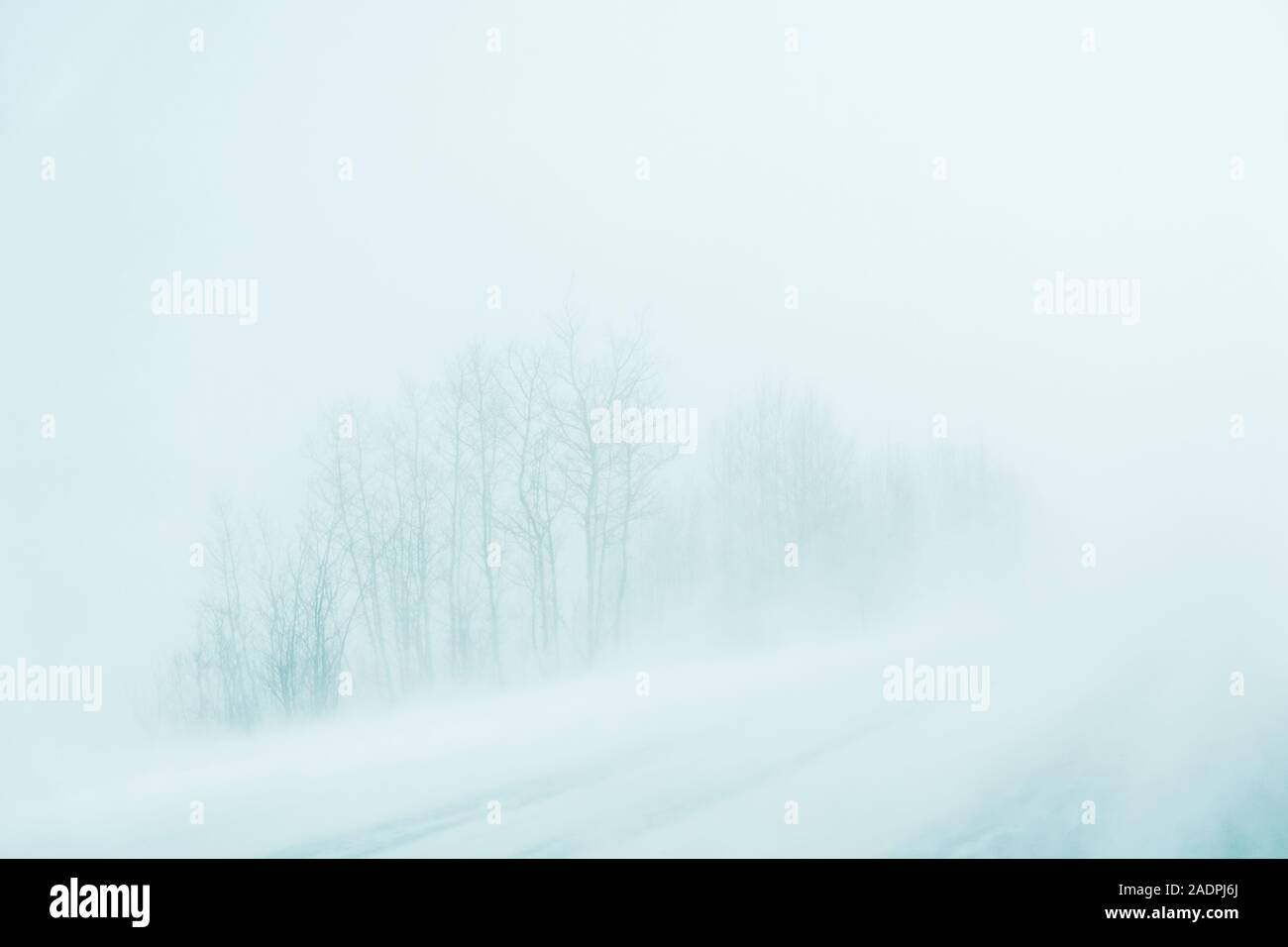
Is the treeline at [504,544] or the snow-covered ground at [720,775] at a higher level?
the treeline at [504,544]

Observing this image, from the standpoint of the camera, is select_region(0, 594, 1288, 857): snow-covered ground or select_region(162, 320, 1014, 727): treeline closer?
select_region(0, 594, 1288, 857): snow-covered ground

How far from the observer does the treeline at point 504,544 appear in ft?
16.5

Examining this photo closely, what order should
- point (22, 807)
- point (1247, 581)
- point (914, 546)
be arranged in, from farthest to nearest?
point (914, 546)
point (1247, 581)
point (22, 807)

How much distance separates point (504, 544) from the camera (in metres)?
5.36

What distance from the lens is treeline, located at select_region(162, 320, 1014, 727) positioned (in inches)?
198

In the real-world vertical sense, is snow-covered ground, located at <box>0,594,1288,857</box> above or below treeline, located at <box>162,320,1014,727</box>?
below

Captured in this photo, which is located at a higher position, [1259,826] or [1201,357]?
[1201,357]

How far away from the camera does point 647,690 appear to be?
514 centimetres

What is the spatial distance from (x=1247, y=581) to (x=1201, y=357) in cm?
142

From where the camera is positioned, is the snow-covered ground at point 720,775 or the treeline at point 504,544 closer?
the snow-covered ground at point 720,775

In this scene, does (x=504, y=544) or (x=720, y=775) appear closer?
(x=720, y=775)

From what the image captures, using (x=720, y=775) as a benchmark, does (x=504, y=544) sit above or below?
above

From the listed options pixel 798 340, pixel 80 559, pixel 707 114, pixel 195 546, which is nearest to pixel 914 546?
pixel 798 340
